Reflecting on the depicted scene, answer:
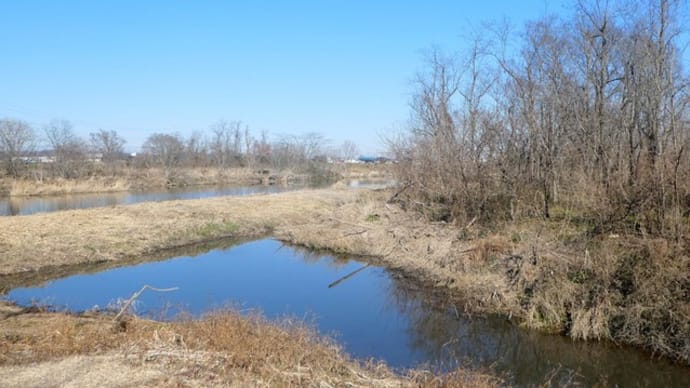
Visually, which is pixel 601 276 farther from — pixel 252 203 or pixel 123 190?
pixel 123 190

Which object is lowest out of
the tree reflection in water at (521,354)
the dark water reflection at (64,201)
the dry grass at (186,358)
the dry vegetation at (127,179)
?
the tree reflection in water at (521,354)

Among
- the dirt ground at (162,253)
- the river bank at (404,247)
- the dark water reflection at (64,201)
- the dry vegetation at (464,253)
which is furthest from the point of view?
the dark water reflection at (64,201)

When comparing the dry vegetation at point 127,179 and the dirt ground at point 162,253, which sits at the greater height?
the dry vegetation at point 127,179

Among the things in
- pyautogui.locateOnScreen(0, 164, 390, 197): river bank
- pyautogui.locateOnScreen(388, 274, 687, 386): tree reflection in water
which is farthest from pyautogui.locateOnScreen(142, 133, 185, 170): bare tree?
pyautogui.locateOnScreen(388, 274, 687, 386): tree reflection in water

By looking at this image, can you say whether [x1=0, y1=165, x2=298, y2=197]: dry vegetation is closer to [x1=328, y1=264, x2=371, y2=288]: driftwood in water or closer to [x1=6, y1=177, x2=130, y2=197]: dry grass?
[x1=6, y1=177, x2=130, y2=197]: dry grass

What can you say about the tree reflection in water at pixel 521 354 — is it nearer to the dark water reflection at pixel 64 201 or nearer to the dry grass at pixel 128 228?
the dry grass at pixel 128 228

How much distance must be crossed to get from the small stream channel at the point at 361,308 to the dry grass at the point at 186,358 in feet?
4.72

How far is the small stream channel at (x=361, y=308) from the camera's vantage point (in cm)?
827

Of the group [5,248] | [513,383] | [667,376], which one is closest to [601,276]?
[667,376]

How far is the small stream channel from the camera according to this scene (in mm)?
8273

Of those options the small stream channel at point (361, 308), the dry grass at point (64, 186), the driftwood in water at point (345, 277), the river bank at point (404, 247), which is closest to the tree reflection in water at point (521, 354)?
the small stream channel at point (361, 308)

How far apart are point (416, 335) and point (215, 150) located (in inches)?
2651

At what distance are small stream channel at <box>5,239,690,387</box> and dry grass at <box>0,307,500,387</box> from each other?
1437 mm

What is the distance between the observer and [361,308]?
39.0 ft
